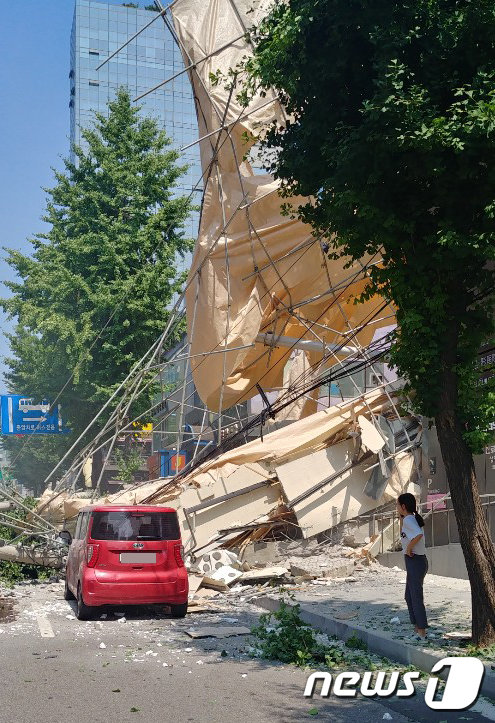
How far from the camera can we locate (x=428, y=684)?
25.2ft

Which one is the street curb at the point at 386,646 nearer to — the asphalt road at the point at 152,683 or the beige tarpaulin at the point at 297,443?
the asphalt road at the point at 152,683

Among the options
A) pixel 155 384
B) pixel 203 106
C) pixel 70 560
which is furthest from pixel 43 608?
pixel 155 384

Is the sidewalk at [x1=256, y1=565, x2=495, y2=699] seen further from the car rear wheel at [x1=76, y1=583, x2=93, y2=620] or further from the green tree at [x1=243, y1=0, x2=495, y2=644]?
the car rear wheel at [x1=76, y1=583, x2=93, y2=620]

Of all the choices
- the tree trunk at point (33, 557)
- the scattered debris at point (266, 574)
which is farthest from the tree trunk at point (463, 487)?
the tree trunk at point (33, 557)

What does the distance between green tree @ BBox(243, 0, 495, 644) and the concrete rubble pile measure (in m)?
9.70

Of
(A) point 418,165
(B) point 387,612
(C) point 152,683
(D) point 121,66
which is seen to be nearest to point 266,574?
(B) point 387,612

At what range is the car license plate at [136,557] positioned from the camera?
13.0 meters

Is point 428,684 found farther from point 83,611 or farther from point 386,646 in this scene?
point 83,611

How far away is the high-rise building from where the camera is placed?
415 ft

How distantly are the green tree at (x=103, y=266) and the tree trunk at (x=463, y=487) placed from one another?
74.3ft

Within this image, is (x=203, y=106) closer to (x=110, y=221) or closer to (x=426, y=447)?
(x=426, y=447)

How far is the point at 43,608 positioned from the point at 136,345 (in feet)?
65.6

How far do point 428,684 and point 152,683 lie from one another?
2.27 m

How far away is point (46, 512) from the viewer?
21906 millimetres
